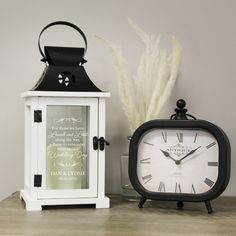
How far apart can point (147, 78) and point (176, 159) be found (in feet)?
1.02

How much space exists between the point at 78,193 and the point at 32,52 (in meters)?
0.56

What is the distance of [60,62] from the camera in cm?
142

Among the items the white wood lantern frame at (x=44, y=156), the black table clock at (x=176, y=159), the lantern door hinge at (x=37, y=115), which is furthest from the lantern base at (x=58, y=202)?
the lantern door hinge at (x=37, y=115)

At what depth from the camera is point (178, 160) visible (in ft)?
4.64

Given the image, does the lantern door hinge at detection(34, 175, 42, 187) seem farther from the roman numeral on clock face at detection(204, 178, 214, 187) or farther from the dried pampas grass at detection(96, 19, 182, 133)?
the roman numeral on clock face at detection(204, 178, 214, 187)

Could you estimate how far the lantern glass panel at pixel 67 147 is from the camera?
1.41 meters

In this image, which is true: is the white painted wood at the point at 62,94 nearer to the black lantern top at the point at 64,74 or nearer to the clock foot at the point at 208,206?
A: the black lantern top at the point at 64,74

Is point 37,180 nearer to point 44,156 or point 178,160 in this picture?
point 44,156

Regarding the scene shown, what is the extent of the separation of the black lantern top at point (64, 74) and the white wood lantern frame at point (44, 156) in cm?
2

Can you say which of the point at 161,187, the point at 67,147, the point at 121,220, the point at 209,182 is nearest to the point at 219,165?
the point at 209,182

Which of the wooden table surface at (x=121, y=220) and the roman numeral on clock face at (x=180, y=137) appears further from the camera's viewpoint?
the roman numeral on clock face at (x=180, y=137)

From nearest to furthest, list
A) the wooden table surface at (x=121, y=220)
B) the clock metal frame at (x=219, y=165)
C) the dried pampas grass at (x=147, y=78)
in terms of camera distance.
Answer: the wooden table surface at (x=121, y=220) < the clock metal frame at (x=219, y=165) < the dried pampas grass at (x=147, y=78)

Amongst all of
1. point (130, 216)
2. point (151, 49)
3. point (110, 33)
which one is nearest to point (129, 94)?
point (151, 49)

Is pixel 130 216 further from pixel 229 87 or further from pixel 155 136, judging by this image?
pixel 229 87
